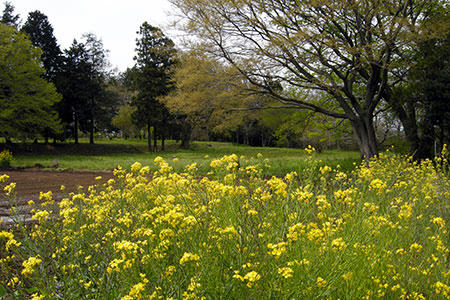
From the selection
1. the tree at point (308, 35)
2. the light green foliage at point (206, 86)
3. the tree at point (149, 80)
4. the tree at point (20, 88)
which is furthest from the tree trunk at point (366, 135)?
the tree at point (20, 88)

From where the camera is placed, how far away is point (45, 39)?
29.7 metres

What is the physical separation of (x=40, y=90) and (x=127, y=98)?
2890cm

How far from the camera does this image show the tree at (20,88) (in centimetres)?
2178

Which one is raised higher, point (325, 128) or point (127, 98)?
point (127, 98)

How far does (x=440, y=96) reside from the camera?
439 inches

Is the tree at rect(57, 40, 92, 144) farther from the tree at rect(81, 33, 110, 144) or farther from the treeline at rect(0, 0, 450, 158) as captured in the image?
the treeline at rect(0, 0, 450, 158)

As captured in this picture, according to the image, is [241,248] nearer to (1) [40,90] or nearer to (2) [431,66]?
(2) [431,66]

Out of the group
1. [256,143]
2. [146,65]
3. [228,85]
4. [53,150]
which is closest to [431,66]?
[228,85]

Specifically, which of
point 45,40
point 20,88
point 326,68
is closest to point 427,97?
point 326,68

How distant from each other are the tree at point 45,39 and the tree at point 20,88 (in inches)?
257

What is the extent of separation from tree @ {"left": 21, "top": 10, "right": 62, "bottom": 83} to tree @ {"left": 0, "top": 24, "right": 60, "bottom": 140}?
654 centimetres

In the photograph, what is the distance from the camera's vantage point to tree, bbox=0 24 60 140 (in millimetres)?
21781

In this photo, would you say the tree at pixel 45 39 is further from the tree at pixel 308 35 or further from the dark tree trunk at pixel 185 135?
the tree at pixel 308 35

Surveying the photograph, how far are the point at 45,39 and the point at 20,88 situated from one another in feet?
34.1
